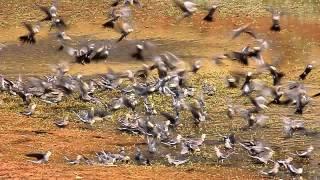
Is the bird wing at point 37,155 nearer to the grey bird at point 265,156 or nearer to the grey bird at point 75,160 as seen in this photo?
the grey bird at point 75,160

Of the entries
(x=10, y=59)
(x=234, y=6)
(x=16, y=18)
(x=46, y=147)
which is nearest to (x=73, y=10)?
(x=16, y=18)

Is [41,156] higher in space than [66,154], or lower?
higher

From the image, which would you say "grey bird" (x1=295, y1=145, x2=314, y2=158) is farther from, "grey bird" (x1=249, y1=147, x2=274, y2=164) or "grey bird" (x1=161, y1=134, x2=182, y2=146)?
"grey bird" (x1=161, y1=134, x2=182, y2=146)

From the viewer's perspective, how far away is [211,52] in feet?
97.2

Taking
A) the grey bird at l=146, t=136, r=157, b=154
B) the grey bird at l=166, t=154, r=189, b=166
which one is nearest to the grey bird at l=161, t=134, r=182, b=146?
the grey bird at l=146, t=136, r=157, b=154

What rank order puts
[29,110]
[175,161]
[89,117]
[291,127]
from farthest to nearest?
[29,110] < [89,117] < [291,127] < [175,161]

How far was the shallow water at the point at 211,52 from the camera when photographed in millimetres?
18625

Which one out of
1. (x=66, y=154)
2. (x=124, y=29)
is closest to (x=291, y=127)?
(x=66, y=154)

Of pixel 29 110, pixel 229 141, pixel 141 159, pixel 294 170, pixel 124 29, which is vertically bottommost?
pixel 29 110

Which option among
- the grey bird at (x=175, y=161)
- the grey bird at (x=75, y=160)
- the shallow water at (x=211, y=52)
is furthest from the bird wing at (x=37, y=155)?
the shallow water at (x=211, y=52)

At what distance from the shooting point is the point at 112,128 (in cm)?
1858

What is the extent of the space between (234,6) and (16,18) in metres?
10.7

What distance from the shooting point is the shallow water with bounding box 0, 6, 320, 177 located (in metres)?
18.6

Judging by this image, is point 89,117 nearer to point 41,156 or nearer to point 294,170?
point 41,156
